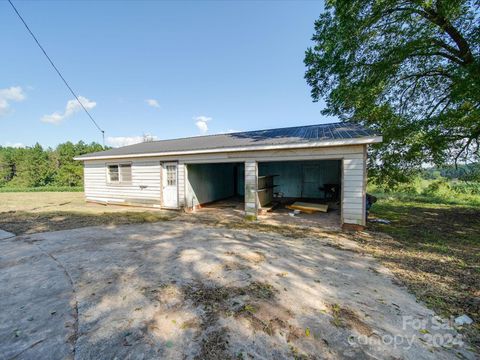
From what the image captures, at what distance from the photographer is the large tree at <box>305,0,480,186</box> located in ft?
21.0

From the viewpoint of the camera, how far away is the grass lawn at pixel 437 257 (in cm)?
268

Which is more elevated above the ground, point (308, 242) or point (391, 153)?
point (391, 153)

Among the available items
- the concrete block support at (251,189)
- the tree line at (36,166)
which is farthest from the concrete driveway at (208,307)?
the tree line at (36,166)

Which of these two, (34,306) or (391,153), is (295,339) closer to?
(34,306)

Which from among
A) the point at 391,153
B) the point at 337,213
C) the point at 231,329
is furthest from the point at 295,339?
the point at 391,153

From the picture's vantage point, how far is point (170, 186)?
9461 millimetres

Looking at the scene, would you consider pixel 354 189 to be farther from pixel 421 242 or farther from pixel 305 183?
pixel 305 183

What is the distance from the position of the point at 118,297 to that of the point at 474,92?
9030mm

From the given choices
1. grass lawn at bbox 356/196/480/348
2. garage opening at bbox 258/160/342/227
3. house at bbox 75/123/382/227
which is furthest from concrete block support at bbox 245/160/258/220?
grass lawn at bbox 356/196/480/348

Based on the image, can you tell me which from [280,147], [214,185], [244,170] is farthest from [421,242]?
[214,185]

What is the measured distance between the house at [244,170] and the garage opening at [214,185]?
0.14ft

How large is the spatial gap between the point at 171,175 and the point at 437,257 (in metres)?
8.92

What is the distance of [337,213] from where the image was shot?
8.60 metres

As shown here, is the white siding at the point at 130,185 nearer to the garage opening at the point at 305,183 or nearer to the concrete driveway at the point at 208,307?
the garage opening at the point at 305,183
